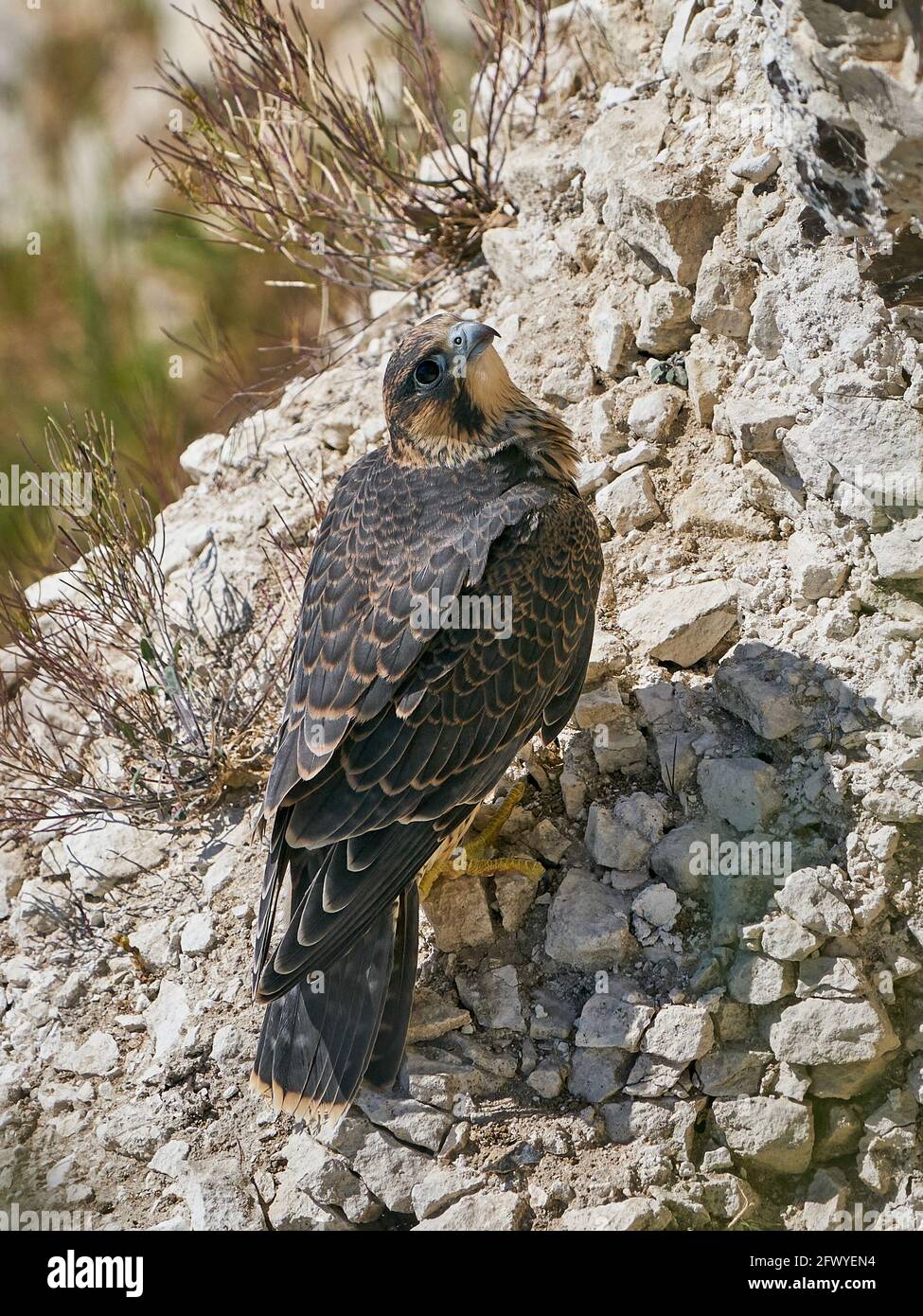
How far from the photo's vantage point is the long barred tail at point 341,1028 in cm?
314

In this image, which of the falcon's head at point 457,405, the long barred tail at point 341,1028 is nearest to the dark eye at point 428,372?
the falcon's head at point 457,405

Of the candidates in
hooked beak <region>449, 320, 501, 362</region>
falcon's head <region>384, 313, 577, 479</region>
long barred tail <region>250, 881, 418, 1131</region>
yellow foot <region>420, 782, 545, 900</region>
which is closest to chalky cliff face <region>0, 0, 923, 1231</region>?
yellow foot <region>420, 782, 545, 900</region>

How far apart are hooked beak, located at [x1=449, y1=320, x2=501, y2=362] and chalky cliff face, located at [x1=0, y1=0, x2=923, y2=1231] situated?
764mm

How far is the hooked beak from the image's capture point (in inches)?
141

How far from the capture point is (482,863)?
361 cm

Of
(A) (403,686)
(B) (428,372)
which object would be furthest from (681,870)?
(B) (428,372)

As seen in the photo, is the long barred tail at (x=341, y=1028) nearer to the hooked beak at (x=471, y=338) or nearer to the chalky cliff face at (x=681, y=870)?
the chalky cliff face at (x=681, y=870)

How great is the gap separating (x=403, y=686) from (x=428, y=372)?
3.12 feet

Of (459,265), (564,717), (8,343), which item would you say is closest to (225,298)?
(8,343)

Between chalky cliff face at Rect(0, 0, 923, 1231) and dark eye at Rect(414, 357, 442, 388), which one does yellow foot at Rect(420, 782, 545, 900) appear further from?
dark eye at Rect(414, 357, 442, 388)

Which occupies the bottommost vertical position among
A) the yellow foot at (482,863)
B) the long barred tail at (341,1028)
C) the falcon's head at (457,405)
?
the long barred tail at (341,1028)

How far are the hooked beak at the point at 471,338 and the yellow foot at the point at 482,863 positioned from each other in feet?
4.22

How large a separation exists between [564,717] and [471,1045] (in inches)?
36.4

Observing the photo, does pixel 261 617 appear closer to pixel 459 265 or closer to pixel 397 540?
pixel 397 540
